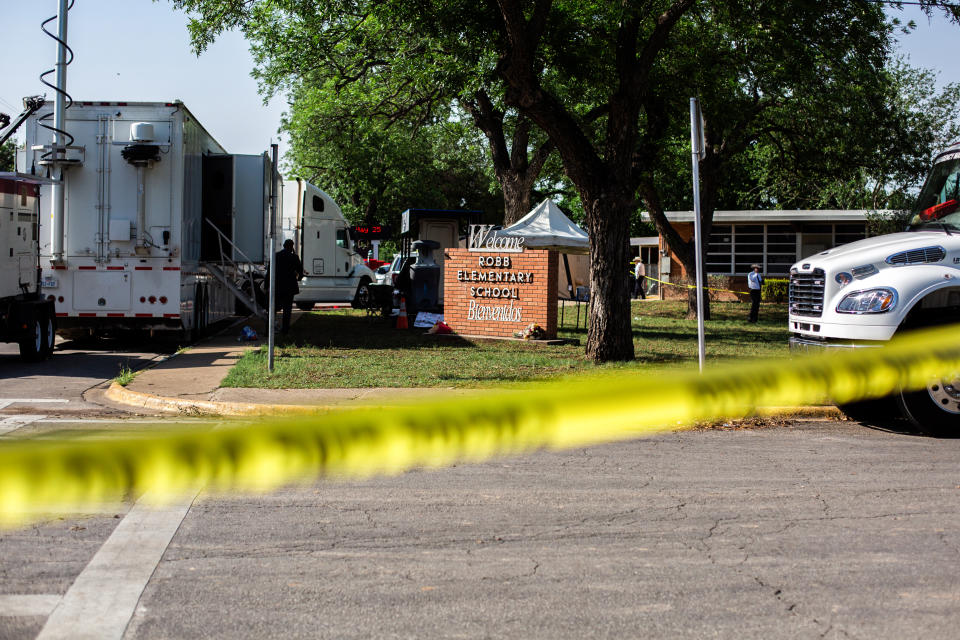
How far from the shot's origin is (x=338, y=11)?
1647 centimetres

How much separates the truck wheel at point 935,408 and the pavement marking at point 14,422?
792 cm

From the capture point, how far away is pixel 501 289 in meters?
18.2

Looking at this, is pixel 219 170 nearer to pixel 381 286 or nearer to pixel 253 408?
pixel 381 286

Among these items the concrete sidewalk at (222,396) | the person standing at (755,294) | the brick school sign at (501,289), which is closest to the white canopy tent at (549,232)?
the brick school sign at (501,289)

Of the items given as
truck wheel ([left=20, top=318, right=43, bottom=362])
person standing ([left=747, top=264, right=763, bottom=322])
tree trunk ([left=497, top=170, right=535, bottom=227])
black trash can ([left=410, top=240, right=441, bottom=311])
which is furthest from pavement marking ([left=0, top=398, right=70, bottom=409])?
person standing ([left=747, top=264, right=763, bottom=322])

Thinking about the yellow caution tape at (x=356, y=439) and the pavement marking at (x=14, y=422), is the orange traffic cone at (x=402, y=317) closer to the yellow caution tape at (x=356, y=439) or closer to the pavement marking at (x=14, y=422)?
the pavement marking at (x=14, y=422)

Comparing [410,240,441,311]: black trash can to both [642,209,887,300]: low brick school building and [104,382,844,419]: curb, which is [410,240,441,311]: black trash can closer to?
[104,382,844,419]: curb

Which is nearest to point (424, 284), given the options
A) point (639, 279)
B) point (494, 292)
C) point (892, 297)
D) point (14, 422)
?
point (494, 292)

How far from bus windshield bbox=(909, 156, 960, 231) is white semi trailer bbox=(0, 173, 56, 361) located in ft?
38.4

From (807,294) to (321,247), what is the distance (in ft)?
67.9

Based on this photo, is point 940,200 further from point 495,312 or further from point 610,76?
point 610,76

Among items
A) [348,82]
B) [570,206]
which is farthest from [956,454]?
[570,206]

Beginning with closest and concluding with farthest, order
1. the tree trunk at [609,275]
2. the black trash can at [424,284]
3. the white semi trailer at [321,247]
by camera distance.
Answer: the tree trunk at [609,275] < the black trash can at [424,284] < the white semi trailer at [321,247]

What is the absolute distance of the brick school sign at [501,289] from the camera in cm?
1759
